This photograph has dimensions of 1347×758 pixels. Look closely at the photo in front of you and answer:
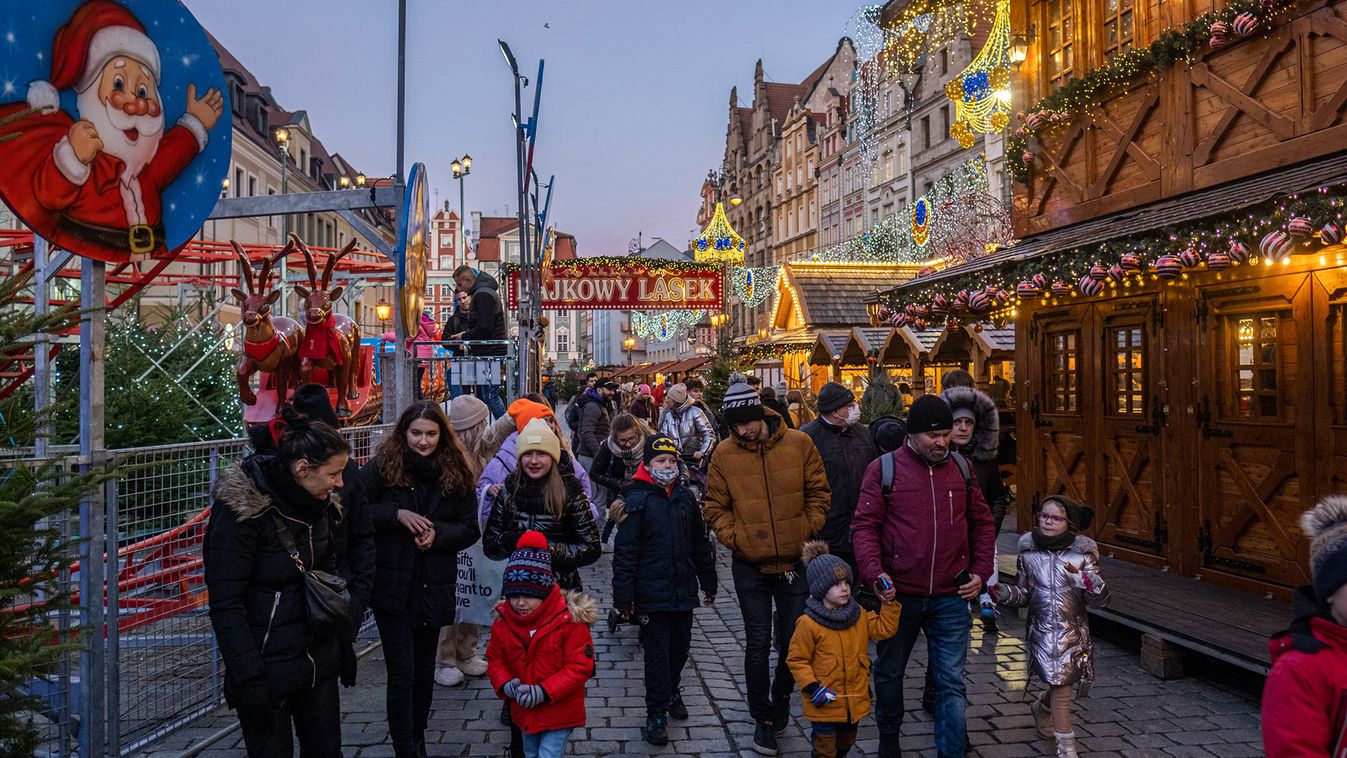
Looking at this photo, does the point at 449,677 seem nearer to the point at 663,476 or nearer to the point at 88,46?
the point at 663,476

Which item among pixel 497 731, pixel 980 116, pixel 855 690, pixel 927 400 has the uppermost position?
pixel 980 116

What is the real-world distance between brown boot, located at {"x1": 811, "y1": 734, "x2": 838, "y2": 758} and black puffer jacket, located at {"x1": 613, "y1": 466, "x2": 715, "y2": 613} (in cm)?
113

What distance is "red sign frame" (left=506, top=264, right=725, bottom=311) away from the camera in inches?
821

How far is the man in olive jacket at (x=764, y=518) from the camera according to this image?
5.52 meters

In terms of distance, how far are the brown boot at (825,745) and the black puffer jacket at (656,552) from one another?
113 centimetres

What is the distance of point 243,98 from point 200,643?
113ft

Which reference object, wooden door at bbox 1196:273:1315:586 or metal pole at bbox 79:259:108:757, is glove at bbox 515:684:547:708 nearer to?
metal pole at bbox 79:259:108:757

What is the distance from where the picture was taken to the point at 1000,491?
7879 millimetres

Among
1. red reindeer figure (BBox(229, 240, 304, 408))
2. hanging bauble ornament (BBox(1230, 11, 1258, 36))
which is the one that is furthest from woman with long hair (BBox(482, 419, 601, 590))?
hanging bauble ornament (BBox(1230, 11, 1258, 36))

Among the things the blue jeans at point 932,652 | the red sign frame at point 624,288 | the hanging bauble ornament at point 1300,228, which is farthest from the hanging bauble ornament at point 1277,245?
the red sign frame at point 624,288

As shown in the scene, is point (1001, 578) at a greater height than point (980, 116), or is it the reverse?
point (980, 116)

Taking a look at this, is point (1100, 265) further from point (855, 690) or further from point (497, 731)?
point (497, 731)

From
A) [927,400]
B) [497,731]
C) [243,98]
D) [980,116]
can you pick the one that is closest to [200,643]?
[497,731]

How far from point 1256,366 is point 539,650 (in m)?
6.50
